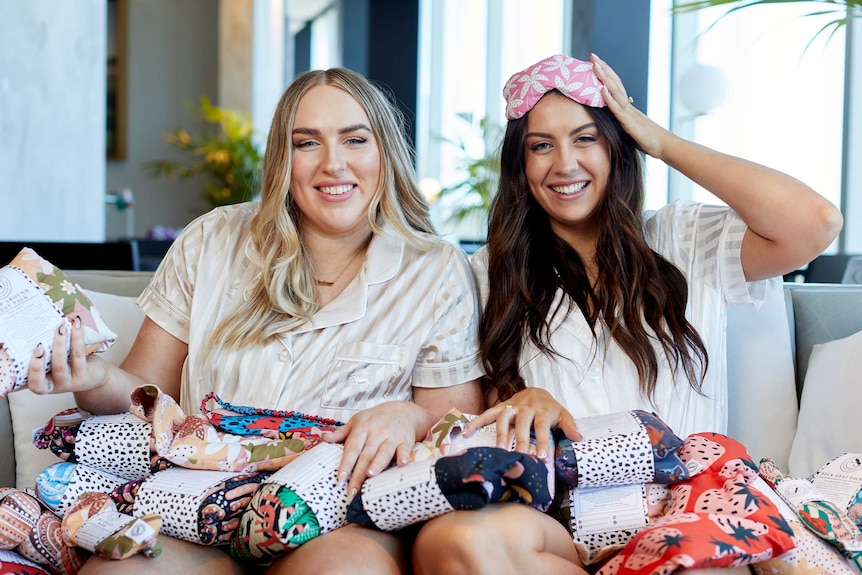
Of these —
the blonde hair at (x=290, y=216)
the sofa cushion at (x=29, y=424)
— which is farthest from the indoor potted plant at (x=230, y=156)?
the blonde hair at (x=290, y=216)

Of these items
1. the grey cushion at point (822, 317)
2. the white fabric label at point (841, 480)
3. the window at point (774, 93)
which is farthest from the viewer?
the window at point (774, 93)

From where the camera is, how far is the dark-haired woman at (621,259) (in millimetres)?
1697

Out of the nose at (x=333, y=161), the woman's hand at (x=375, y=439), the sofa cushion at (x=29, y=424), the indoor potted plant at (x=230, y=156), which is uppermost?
the indoor potted plant at (x=230, y=156)

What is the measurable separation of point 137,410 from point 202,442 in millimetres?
135

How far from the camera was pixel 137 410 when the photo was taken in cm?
145

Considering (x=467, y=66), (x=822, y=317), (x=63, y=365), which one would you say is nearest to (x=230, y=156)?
(x=467, y=66)

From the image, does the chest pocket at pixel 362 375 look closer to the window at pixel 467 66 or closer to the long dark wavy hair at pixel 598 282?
the long dark wavy hair at pixel 598 282

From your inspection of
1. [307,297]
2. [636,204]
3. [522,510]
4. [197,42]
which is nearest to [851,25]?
[636,204]

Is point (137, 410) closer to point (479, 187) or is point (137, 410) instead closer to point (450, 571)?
point (450, 571)

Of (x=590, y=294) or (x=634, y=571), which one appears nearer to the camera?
(x=634, y=571)

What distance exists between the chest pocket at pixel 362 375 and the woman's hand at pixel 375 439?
156 millimetres

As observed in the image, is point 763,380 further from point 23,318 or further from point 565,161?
point 23,318

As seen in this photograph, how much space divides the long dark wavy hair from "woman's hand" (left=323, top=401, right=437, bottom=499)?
0.31 metres

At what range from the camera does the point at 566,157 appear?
1.77m
